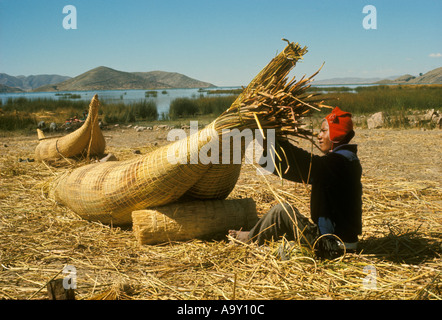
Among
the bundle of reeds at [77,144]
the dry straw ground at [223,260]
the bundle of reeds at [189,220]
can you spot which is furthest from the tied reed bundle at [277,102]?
the bundle of reeds at [77,144]

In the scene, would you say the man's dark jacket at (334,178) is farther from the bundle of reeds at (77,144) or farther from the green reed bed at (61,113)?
the green reed bed at (61,113)

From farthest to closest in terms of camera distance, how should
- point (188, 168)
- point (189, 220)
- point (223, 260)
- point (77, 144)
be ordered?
point (77, 144)
point (189, 220)
point (188, 168)
point (223, 260)

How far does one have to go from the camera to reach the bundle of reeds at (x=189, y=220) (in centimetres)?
311

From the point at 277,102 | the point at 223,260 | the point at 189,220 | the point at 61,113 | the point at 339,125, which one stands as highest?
the point at 61,113

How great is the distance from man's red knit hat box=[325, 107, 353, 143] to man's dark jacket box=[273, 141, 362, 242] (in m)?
0.08

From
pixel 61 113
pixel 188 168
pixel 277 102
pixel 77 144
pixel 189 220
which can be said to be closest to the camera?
pixel 277 102

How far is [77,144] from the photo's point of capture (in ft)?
20.2

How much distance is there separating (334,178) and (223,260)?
1029mm

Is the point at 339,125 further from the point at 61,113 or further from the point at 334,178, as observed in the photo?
the point at 61,113

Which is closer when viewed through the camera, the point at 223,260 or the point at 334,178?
the point at 334,178

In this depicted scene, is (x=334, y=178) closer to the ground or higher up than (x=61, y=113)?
closer to the ground

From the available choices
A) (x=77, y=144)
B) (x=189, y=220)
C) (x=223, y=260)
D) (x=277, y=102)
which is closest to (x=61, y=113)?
(x=77, y=144)

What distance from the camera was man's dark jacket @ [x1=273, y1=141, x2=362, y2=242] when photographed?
2.48 m
